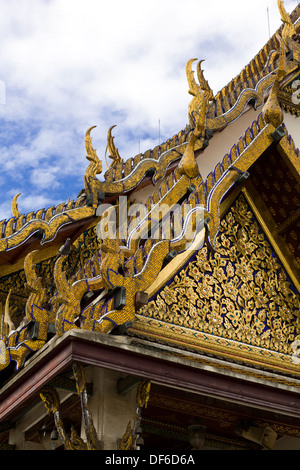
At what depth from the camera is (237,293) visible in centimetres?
510

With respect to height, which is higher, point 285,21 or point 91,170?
point 285,21

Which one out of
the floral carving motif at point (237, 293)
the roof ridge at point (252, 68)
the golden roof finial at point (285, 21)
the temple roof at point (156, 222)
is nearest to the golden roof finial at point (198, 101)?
the temple roof at point (156, 222)

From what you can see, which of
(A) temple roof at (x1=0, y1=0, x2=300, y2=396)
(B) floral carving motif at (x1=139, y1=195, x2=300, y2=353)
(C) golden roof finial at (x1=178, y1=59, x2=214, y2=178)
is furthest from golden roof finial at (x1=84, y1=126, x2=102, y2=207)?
(B) floral carving motif at (x1=139, y1=195, x2=300, y2=353)

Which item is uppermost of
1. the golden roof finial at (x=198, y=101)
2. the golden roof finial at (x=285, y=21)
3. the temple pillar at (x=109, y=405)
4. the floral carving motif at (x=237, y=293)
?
the golden roof finial at (x=285, y=21)

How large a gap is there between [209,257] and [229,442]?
139 cm

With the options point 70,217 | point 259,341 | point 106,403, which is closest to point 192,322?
point 259,341

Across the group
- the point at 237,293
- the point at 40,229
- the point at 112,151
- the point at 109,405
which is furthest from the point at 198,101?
the point at 109,405

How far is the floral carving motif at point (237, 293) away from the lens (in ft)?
15.8

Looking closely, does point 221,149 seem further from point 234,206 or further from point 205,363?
point 205,363

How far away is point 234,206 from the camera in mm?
5480

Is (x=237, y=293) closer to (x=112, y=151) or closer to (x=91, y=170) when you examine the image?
(x=91, y=170)

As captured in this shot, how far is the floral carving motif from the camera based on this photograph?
4.81m

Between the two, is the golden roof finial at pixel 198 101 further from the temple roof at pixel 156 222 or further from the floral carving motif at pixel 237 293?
the floral carving motif at pixel 237 293

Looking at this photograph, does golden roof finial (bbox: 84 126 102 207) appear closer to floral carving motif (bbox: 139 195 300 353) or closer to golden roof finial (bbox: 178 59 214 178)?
golden roof finial (bbox: 178 59 214 178)
